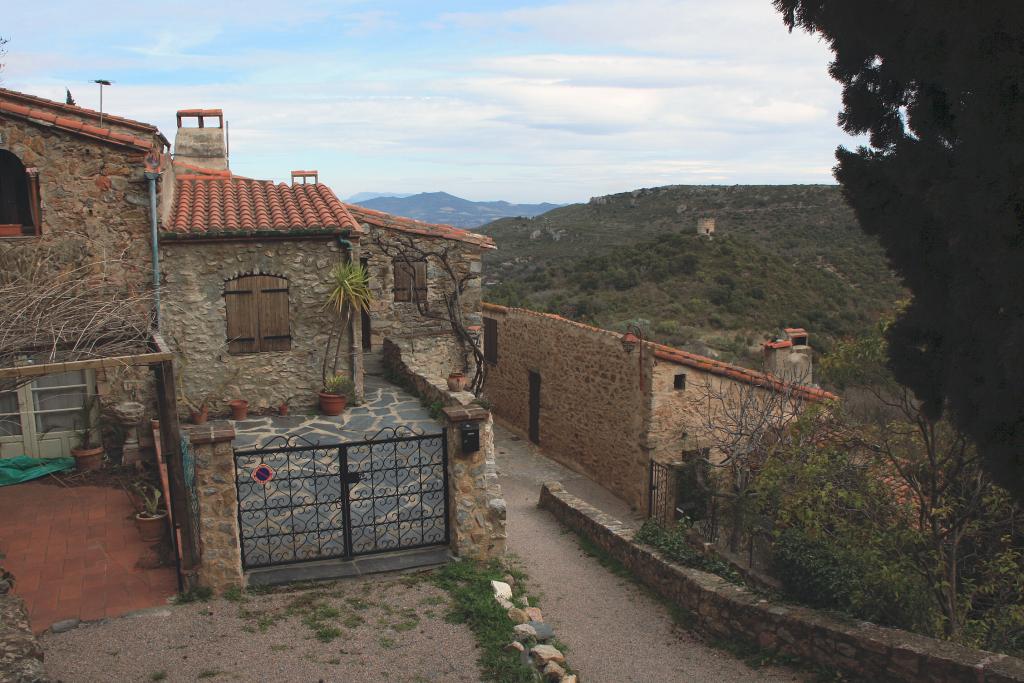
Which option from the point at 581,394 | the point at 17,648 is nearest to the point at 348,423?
the point at 17,648

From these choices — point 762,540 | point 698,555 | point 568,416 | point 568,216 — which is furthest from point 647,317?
point 568,216

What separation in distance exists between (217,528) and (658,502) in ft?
28.9

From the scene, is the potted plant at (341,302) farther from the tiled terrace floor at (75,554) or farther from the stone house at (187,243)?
the tiled terrace floor at (75,554)

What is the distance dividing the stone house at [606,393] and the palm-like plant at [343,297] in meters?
5.33

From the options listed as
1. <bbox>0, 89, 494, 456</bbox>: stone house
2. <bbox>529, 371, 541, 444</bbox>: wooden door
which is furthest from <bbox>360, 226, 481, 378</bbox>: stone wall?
<bbox>529, 371, 541, 444</bbox>: wooden door

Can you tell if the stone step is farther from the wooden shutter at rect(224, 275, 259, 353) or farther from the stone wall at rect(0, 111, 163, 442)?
the stone wall at rect(0, 111, 163, 442)

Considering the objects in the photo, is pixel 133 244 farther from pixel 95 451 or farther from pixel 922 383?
pixel 922 383

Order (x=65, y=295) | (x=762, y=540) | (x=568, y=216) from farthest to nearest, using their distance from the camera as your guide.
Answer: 1. (x=568, y=216)
2. (x=762, y=540)
3. (x=65, y=295)

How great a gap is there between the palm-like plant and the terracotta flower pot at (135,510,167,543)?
158 inches

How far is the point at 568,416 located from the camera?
16.7 m

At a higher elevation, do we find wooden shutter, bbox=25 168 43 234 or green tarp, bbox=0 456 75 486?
wooden shutter, bbox=25 168 43 234

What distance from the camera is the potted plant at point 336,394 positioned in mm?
11445

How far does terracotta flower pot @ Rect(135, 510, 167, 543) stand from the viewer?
8.09 meters

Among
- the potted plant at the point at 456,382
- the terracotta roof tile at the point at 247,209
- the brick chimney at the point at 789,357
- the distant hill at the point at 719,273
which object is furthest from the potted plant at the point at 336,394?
the distant hill at the point at 719,273
